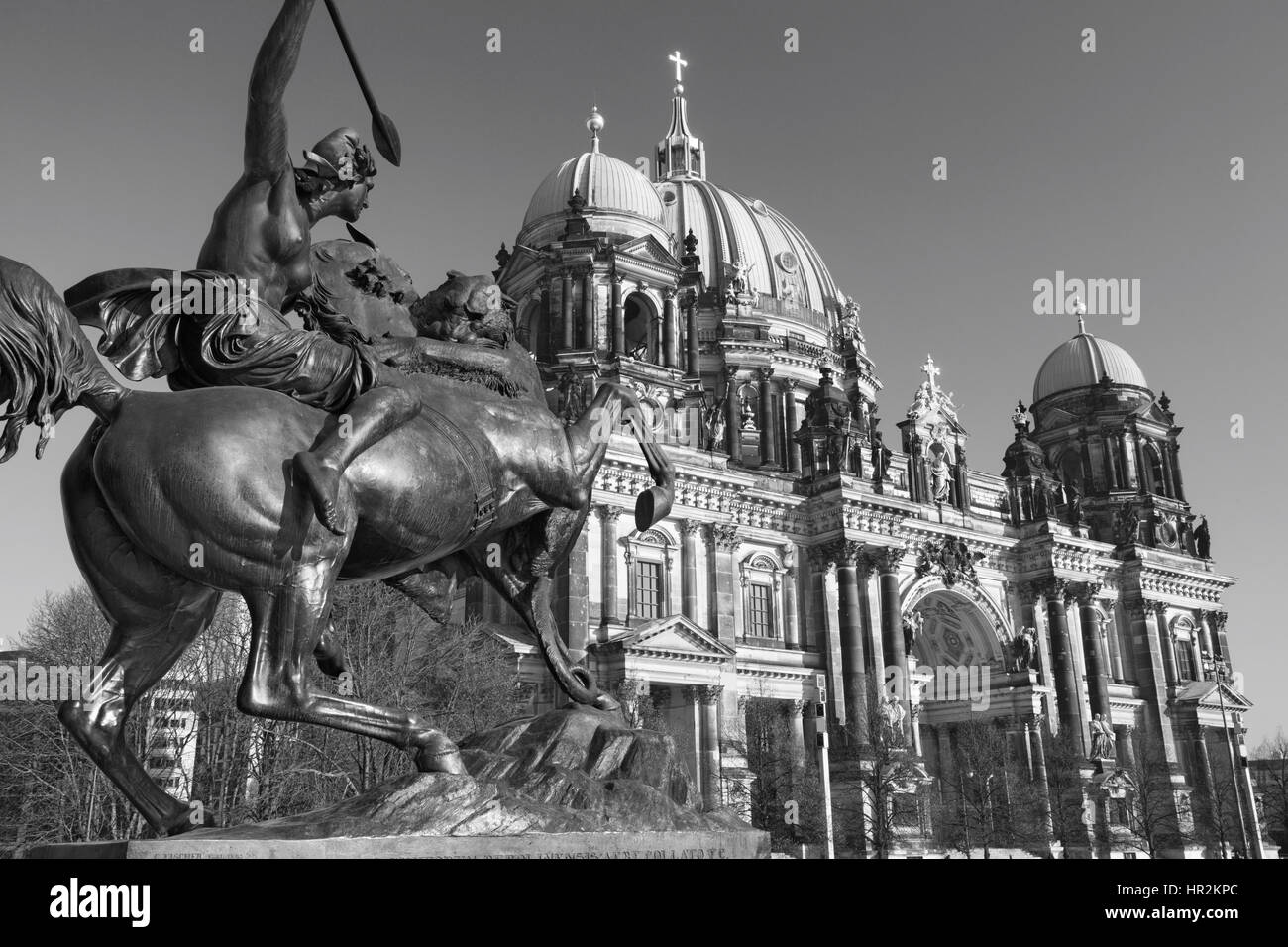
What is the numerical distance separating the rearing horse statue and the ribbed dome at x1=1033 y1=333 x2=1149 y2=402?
247ft

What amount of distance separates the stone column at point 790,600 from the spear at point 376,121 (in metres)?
46.9

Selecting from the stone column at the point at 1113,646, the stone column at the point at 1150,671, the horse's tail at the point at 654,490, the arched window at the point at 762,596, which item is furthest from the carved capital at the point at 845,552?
the horse's tail at the point at 654,490

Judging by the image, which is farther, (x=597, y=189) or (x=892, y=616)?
(x=597, y=189)

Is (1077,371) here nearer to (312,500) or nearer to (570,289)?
(570,289)

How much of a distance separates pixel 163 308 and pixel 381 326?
1.45 metres

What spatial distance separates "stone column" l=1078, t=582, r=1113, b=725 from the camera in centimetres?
6044

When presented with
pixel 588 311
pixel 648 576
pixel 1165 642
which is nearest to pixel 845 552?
pixel 648 576

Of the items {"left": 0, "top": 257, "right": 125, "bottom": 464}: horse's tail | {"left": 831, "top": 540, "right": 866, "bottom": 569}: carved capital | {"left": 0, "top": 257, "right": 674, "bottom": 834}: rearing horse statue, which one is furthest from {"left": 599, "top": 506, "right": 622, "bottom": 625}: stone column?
{"left": 0, "top": 257, "right": 125, "bottom": 464}: horse's tail

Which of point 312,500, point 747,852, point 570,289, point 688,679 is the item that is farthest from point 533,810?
point 570,289

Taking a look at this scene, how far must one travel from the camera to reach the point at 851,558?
175 ft

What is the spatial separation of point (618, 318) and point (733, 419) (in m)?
15.5

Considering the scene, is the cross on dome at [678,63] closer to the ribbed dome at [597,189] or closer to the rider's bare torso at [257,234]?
the ribbed dome at [597,189]

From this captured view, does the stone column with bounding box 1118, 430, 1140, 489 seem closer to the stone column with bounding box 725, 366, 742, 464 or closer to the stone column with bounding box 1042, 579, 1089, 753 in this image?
the stone column with bounding box 1042, 579, 1089, 753

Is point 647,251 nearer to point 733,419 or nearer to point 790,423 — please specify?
point 733,419
